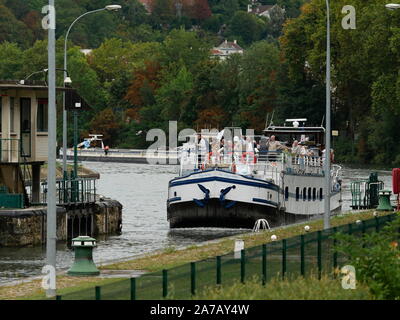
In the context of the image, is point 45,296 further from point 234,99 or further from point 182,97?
point 182,97

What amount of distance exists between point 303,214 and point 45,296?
36677 mm

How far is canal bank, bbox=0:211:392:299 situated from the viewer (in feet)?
105

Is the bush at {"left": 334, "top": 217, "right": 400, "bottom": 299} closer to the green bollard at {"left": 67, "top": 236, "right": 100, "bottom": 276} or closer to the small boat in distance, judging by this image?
the green bollard at {"left": 67, "top": 236, "right": 100, "bottom": 276}

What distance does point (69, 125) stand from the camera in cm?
18262

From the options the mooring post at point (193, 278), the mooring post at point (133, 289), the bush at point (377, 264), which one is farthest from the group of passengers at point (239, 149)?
the mooring post at point (133, 289)

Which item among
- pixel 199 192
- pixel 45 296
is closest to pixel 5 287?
pixel 45 296

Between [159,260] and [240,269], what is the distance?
12.1 m

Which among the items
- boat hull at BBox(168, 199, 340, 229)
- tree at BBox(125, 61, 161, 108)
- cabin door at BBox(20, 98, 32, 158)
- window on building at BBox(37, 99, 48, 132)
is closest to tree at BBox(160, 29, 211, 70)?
tree at BBox(125, 61, 161, 108)

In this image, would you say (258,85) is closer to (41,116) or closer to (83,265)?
(41,116)

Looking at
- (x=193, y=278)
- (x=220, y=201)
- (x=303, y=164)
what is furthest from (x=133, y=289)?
(x=303, y=164)

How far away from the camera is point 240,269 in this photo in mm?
27609

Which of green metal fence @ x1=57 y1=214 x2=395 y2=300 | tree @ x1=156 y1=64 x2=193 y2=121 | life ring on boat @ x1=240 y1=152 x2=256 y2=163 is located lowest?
green metal fence @ x1=57 y1=214 x2=395 y2=300

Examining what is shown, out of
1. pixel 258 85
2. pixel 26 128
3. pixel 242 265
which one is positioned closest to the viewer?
pixel 242 265

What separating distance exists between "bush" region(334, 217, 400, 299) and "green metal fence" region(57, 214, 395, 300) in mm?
1497
